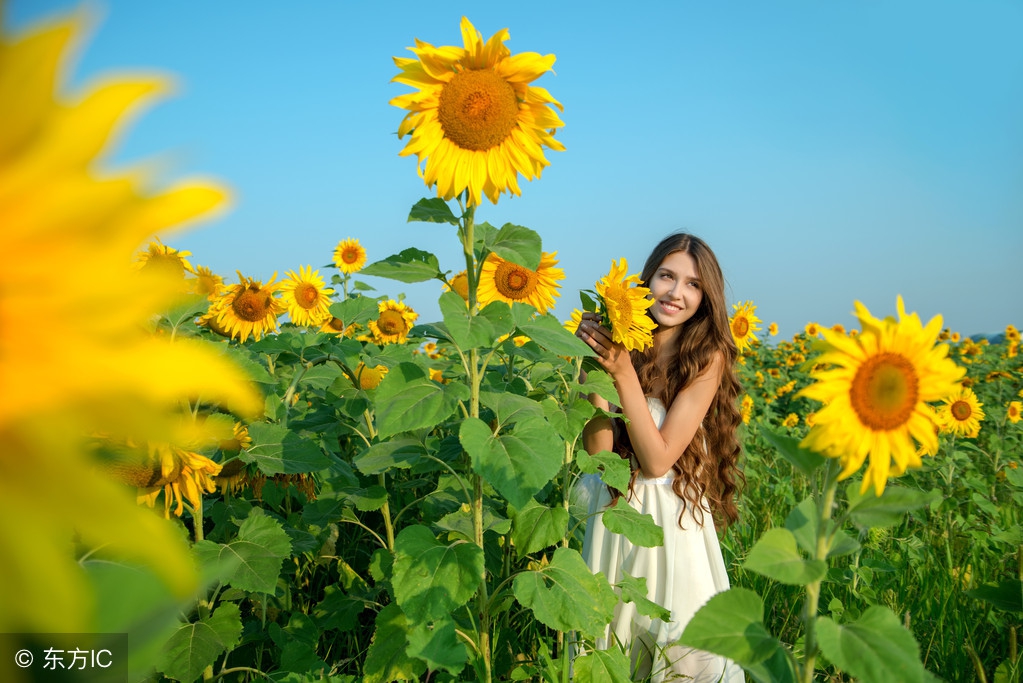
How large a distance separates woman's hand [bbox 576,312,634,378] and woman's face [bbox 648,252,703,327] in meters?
0.89

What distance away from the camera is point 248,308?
11.5 feet

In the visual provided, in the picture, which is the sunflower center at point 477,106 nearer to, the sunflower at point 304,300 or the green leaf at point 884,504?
the green leaf at point 884,504

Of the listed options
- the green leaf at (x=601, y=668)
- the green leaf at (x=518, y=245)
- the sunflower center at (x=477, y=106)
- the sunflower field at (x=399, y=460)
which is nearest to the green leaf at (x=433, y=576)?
the sunflower field at (x=399, y=460)

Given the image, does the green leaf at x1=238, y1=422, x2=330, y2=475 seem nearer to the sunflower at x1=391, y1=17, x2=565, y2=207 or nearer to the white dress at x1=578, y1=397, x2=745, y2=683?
the sunflower at x1=391, y1=17, x2=565, y2=207

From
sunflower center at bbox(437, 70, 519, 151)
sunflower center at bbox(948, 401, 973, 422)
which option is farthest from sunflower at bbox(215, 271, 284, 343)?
sunflower center at bbox(948, 401, 973, 422)

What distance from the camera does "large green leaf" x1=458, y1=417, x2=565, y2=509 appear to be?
166 centimetres

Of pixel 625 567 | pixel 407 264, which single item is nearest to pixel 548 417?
pixel 407 264

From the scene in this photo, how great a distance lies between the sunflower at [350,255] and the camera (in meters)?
5.97

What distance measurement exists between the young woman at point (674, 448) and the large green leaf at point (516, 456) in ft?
2.36

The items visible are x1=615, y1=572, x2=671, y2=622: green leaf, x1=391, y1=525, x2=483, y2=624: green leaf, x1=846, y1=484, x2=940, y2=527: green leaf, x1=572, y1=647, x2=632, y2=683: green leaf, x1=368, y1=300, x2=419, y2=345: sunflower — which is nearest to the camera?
x1=846, y1=484, x2=940, y2=527: green leaf

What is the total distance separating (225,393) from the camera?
32cm

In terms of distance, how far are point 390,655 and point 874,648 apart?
4.18 feet

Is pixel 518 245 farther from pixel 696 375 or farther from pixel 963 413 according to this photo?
pixel 963 413

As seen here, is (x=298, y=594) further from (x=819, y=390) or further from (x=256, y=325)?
(x=819, y=390)
